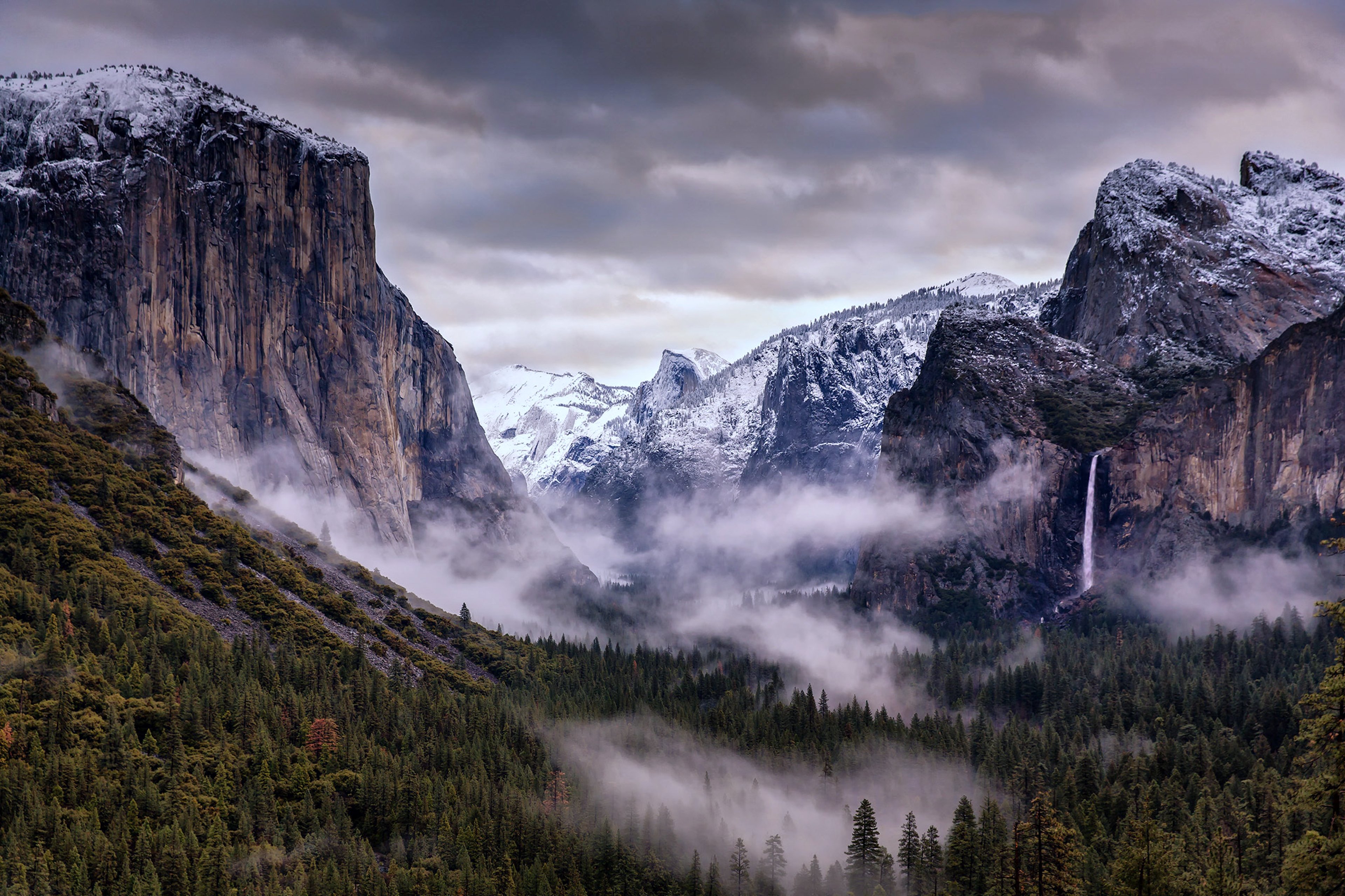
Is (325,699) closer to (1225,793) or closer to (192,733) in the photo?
(192,733)

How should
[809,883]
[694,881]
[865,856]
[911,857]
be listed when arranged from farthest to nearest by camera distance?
[865,856]
[809,883]
[911,857]
[694,881]

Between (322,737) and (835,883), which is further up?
(322,737)

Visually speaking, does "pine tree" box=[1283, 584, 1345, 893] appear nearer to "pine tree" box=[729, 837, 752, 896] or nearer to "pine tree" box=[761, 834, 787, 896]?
"pine tree" box=[729, 837, 752, 896]

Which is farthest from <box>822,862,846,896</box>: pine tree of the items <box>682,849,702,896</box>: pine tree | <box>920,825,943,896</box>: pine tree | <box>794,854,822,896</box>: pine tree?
<box>682,849,702,896</box>: pine tree

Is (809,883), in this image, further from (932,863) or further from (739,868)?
(932,863)

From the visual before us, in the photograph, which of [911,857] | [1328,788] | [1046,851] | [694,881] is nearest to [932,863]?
[911,857]

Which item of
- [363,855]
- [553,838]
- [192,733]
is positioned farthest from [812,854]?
[192,733]
